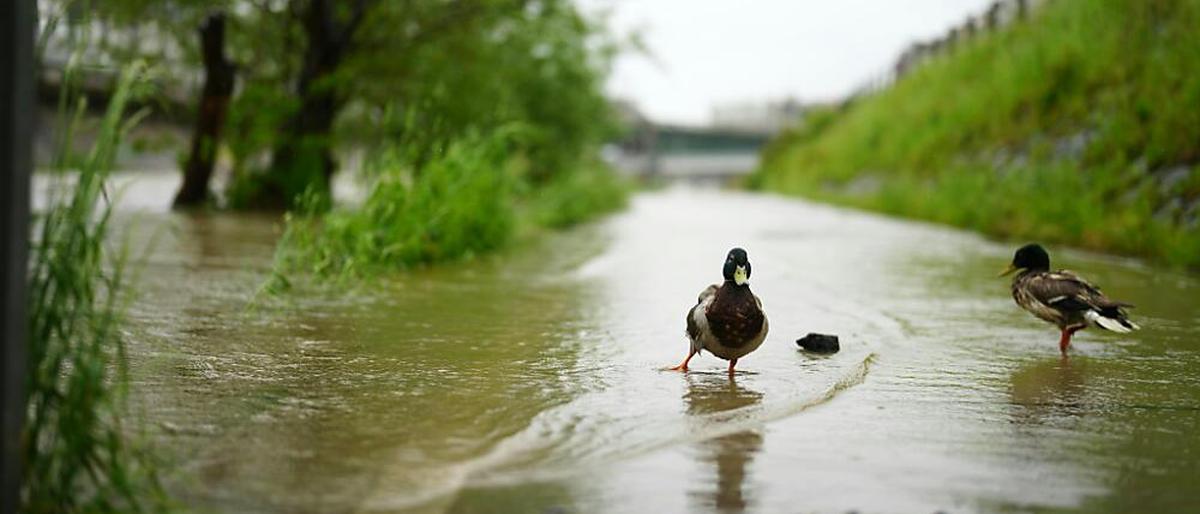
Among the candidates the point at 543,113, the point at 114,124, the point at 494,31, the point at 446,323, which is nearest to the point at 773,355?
the point at 446,323

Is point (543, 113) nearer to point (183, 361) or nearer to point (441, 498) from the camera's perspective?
point (183, 361)

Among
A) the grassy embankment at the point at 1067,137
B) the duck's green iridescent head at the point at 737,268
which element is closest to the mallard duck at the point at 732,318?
the duck's green iridescent head at the point at 737,268

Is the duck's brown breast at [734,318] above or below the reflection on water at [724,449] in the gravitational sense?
above

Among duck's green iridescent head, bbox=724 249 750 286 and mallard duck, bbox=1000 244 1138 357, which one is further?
mallard duck, bbox=1000 244 1138 357

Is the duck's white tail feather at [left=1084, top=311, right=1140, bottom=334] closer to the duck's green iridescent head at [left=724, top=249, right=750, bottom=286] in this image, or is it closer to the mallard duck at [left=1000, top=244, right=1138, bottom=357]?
the mallard duck at [left=1000, top=244, right=1138, bottom=357]

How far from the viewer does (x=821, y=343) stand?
6.83 m

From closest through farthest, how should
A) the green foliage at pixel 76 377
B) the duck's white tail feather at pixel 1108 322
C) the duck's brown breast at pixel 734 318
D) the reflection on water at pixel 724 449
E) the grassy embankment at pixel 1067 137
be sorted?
the green foliage at pixel 76 377 < the reflection on water at pixel 724 449 < the duck's brown breast at pixel 734 318 < the duck's white tail feather at pixel 1108 322 < the grassy embankment at pixel 1067 137

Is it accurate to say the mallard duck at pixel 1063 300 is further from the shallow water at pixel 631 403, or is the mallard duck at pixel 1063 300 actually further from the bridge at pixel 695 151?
the bridge at pixel 695 151

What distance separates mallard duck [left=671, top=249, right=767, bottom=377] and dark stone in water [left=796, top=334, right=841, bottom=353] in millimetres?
1052

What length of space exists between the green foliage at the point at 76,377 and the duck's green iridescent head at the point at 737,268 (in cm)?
280

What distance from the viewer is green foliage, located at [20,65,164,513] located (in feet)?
11.0

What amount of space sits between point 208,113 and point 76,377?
49.1ft

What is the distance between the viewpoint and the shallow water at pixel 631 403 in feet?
12.9

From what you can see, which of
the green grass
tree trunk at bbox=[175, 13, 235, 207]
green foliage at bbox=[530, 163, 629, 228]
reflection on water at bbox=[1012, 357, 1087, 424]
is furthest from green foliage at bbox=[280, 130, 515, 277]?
tree trunk at bbox=[175, 13, 235, 207]
